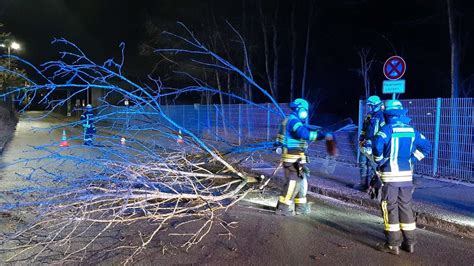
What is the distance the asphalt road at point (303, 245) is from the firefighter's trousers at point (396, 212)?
23 cm

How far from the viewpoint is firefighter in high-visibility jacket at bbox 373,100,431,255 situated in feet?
15.6

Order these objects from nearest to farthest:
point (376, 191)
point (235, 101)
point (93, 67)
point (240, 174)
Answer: point (376, 191) → point (93, 67) → point (240, 174) → point (235, 101)

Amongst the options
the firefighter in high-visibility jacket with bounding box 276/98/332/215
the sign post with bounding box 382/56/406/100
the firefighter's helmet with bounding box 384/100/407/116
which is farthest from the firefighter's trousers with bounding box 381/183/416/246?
the sign post with bounding box 382/56/406/100

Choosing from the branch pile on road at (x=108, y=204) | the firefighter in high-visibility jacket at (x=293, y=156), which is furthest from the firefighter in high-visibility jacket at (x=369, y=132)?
the branch pile on road at (x=108, y=204)

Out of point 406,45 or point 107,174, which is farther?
point 406,45

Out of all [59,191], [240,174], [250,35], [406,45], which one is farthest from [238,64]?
[59,191]

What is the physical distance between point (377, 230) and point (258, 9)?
1664 centimetres

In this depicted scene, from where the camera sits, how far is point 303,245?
509 centimetres

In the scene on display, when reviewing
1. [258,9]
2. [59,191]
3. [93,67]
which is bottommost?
[59,191]

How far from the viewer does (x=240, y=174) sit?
743cm

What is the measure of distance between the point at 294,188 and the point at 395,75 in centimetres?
446

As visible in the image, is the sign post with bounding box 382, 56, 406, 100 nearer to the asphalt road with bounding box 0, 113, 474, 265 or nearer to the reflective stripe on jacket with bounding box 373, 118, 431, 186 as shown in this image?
the asphalt road with bounding box 0, 113, 474, 265

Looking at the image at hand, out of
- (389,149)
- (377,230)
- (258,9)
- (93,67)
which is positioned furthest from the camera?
(258,9)

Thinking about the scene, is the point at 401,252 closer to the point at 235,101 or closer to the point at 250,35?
the point at 250,35
